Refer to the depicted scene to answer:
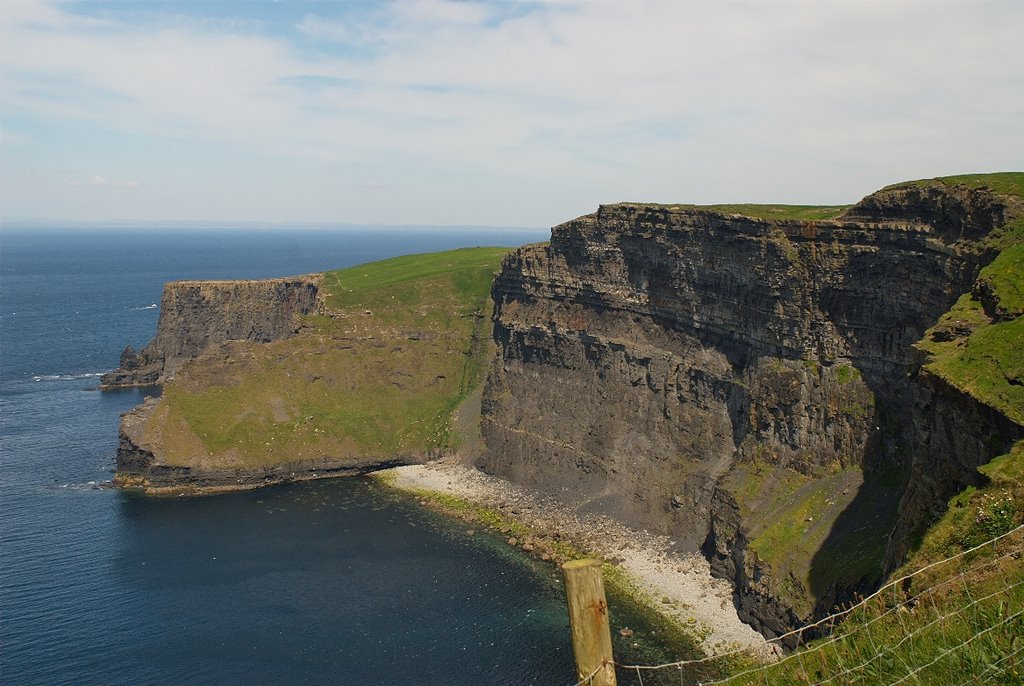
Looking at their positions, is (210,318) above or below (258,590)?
above

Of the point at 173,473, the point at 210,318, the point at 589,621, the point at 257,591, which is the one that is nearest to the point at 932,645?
the point at 589,621

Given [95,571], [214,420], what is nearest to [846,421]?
[95,571]

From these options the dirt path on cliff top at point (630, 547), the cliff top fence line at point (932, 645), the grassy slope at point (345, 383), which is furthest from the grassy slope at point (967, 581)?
the grassy slope at point (345, 383)

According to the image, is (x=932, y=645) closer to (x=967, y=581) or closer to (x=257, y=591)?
(x=967, y=581)

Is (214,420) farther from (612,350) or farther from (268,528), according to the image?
(612,350)

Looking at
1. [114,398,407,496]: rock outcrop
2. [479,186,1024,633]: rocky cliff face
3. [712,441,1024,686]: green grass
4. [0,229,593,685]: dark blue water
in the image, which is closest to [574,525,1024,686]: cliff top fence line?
[712,441,1024,686]: green grass

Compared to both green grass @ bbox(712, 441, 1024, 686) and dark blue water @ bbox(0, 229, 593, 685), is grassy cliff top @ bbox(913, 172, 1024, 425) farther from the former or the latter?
dark blue water @ bbox(0, 229, 593, 685)

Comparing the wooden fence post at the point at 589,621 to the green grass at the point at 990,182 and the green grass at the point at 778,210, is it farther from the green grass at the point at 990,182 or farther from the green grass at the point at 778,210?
the green grass at the point at 778,210
